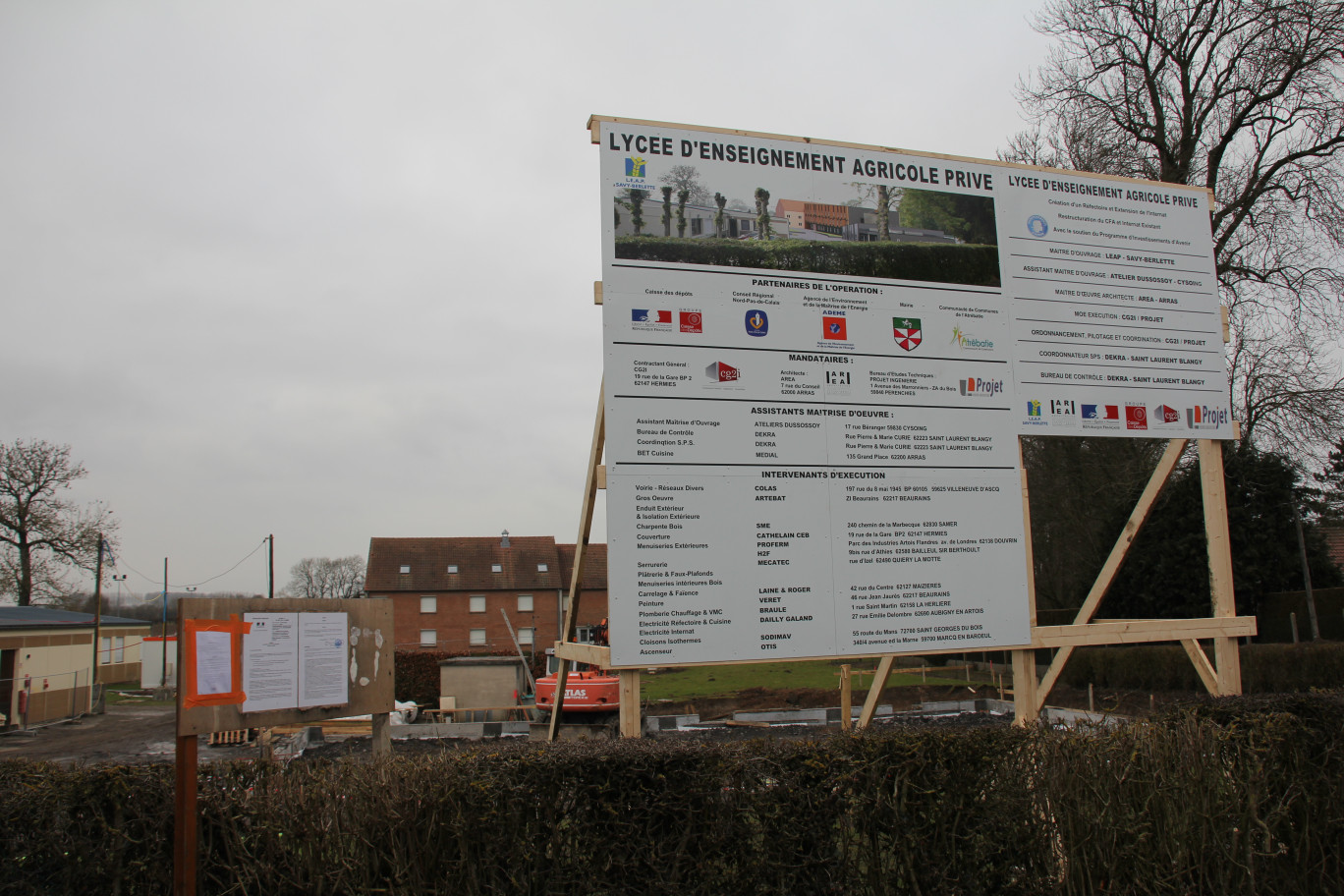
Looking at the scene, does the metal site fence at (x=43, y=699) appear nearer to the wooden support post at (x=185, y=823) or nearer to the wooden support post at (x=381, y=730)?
the wooden support post at (x=381, y=730)

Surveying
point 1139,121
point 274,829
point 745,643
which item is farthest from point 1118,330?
point 1139,121

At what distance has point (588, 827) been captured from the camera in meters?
3.96

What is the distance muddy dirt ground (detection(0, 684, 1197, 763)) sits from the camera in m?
17.0

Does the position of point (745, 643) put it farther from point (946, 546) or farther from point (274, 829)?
point (274, 829)

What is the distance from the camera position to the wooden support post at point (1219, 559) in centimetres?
700

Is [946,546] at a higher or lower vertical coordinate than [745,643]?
higher

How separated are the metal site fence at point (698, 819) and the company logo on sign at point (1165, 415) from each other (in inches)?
124

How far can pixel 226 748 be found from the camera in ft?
59.5

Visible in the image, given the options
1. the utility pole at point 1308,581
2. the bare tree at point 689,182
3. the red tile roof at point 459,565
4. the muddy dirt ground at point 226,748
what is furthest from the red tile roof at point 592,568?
the bare tree at point 689,182

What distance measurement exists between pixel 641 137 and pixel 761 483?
2.52 metres

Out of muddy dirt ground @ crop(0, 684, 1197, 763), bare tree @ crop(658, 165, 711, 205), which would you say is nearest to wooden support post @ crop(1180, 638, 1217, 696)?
bare tree @ crop(658, 165, 711, 205)

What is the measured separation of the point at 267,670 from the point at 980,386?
510cm

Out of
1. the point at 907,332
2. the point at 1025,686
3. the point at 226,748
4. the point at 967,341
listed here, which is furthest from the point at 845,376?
the point at 226,748

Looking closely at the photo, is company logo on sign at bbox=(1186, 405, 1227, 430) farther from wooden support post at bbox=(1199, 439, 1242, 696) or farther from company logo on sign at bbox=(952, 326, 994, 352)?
company logo on sign at bbox=(952, 326, 994, 352)
